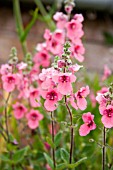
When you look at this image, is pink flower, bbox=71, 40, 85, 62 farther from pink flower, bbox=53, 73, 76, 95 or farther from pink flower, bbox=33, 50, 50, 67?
pink flower, bbox=53, 73, 76, 95

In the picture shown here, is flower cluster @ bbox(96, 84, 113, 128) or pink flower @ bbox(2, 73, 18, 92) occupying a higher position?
pink flower @ bbox(2, 73, 18, 92)

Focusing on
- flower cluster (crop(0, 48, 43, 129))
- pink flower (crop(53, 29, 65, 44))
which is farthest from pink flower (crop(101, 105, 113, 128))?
pink flower (crop(53, 29, 65, 44))

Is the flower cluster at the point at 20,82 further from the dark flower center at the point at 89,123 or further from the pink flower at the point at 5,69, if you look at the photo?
the dark flower center at the point at 89,123

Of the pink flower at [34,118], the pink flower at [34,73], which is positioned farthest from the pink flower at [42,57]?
the pink flower at [34,118]

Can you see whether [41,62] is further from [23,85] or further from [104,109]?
[104,109]

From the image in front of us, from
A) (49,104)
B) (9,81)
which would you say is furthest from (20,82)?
(49,104)

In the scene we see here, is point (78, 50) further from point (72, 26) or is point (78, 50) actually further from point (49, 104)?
point (49, 104)
